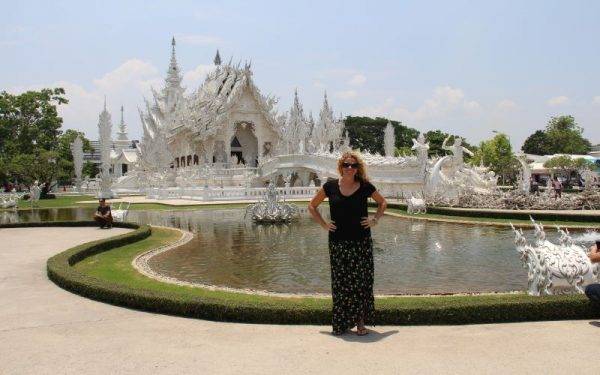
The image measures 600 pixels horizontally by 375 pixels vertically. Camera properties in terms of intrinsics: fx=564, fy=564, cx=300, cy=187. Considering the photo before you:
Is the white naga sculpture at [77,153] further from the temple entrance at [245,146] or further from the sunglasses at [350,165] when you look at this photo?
the sunglasses at [350,165]

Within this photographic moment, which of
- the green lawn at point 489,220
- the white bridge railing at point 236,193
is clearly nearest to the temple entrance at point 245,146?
the white bridge railing at point 236,193

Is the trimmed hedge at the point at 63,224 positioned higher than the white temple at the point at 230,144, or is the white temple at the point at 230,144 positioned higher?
the white temple at the point at 230,144

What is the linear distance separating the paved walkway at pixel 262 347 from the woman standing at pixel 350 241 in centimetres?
26

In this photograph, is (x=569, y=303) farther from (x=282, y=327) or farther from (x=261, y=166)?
(x=261, y=166)

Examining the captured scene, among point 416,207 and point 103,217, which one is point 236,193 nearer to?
point 416,207

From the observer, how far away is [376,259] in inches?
437

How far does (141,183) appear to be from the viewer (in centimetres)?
5297

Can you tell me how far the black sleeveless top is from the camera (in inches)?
219

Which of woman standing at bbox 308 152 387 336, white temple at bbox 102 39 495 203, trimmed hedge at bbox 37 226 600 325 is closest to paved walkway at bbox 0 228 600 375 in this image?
trimmed hedge at bbox 37 226 600 325

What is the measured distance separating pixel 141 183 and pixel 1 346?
4887cm

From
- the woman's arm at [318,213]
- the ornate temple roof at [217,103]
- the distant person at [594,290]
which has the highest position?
the ornate temple roof at [217,103]

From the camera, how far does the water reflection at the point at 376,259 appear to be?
8.81 metres

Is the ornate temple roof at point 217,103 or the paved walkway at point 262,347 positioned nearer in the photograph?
the paved walkway at point 262,347

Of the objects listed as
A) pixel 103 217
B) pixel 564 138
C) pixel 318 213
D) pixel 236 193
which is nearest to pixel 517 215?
pixel 103 217
